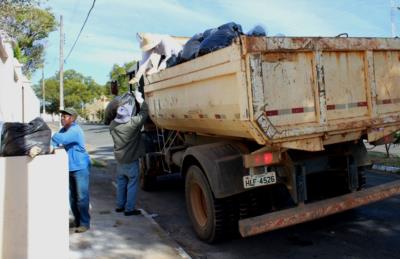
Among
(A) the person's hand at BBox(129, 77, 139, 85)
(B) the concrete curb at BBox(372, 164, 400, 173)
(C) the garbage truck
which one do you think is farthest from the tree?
(B) the concrete curb at BBox(372, 164, 400, 173)

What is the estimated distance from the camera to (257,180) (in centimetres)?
486

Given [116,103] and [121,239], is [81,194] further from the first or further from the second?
[116,103]

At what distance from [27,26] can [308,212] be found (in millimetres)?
19579

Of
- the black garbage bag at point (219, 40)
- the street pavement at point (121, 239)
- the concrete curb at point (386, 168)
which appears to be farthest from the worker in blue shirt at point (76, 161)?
the concrete curb at point (386, 168)

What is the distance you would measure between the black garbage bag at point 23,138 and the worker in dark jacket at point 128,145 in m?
2.20

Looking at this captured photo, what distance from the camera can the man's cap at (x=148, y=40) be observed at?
795 centimetres

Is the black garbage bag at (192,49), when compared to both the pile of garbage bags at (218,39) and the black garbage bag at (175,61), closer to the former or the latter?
the pile of garbage bags at (218,39)

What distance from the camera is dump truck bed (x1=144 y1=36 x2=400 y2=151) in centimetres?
445

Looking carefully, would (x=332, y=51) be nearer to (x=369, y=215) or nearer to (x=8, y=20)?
(x=369, y=215)

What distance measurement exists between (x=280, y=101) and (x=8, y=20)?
8.59 metres

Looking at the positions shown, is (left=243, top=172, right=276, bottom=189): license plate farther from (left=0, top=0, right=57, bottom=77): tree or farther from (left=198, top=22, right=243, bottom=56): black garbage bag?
(left=0, top=0, right=57, bottom=77): tree

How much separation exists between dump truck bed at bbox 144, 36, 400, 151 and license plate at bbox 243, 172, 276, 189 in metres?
0.43

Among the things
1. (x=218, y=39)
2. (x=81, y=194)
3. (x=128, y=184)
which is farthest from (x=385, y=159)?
(x=81, y=194)

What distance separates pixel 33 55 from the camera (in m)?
32.1
